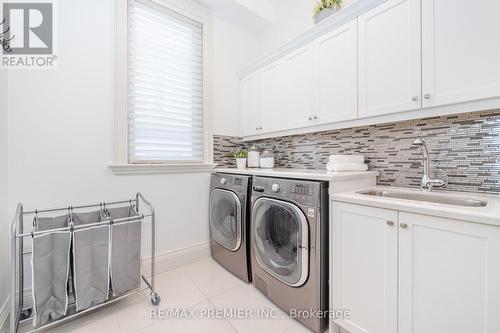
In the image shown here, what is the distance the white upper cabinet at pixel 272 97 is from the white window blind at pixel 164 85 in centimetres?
68

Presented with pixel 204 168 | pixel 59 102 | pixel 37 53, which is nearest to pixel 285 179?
pixel 204 168

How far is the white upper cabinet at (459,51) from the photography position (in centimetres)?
107

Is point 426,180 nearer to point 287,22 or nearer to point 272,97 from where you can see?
point 272,97

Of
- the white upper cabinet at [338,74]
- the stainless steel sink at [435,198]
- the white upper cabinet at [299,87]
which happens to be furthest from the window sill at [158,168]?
the stainless steel sink at [435,198]

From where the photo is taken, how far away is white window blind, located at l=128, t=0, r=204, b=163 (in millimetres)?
1996

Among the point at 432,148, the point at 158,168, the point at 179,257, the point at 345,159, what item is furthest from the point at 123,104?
the point at 432,148

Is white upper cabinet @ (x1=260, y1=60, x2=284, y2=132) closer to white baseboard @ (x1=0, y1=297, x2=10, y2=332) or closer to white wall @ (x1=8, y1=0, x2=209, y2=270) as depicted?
white wall @ (x1=8, y1=0, x2=209, y2=270)

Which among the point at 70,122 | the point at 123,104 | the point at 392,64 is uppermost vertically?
the point at 392,64

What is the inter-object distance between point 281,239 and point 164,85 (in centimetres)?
177

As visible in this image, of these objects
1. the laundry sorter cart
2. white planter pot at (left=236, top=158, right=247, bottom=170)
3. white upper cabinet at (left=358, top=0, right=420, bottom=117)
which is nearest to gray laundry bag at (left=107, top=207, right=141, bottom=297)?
the laundry sorter cart

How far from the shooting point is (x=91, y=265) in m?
1.43

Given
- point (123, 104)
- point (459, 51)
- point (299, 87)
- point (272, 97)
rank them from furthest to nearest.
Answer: point (272, 97)
point (299, 87)
point (123, 104)
point (459, 51)

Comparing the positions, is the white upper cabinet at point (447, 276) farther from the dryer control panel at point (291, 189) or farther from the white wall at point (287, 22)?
the white wall at point (287, 22)

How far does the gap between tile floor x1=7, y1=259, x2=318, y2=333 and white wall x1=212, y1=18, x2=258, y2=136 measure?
153cm
